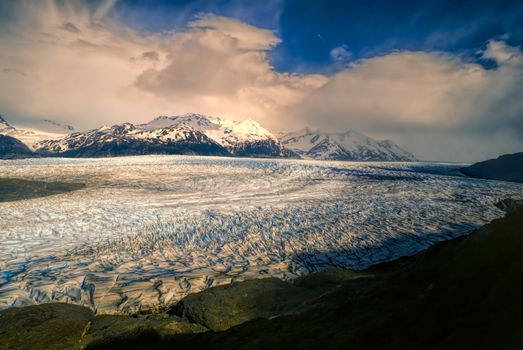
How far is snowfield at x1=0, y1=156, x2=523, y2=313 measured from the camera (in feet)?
34.6

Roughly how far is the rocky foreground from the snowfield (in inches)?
98.4

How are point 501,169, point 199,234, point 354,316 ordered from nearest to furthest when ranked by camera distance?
point 354,316 < point 199,234 < point 501,169

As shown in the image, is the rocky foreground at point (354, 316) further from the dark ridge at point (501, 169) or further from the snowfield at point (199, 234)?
the dark ridge at point (501, 169)

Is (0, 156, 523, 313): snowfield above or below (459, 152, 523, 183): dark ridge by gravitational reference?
below

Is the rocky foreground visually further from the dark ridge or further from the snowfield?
the dark ridge

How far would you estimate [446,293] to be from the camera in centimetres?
379

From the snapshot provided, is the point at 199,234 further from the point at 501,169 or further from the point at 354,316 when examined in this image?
the point at 501,169

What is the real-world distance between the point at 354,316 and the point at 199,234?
12363 mm

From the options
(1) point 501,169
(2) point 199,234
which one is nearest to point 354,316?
(2) point 199,234

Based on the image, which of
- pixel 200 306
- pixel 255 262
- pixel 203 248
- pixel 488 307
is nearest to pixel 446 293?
pixel 488 307

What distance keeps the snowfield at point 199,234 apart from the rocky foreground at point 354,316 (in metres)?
2.50

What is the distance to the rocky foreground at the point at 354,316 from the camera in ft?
10.4

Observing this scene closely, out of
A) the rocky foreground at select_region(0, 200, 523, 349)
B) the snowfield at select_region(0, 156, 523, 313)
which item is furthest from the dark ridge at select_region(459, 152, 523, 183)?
the rocky foreground at select_region(0, 200, 523, 349)

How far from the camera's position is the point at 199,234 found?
53.3 feet
